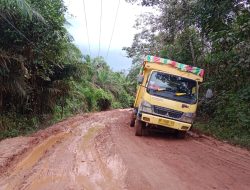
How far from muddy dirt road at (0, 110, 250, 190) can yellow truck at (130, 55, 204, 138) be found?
0.62 m

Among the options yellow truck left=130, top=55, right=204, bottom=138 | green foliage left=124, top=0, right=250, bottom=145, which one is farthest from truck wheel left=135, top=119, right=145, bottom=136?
green foliage left=124, top=0, right=250, bottom=145

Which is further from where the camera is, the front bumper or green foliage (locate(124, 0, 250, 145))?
green foliage (locate(124, 0, 250, 145))

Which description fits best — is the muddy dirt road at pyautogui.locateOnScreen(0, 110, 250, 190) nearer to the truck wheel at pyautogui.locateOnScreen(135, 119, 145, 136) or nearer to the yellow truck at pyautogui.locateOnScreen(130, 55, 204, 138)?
the truck wheel at pyautogui.locateOnScreen(135, 119, 145, 136)

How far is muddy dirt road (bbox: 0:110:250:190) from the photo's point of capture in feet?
22.6

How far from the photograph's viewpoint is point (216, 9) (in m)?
14.2

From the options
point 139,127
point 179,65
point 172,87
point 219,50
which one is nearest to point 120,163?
point 139,127

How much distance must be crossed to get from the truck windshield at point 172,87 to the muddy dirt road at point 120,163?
1.51 m

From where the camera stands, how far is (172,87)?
13.1m

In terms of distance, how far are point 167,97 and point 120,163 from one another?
4.93 meters

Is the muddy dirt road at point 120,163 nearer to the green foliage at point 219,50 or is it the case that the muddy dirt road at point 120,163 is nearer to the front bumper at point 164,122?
the front bumper at point 164,122

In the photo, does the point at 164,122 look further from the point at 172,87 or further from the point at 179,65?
the point at 179,65

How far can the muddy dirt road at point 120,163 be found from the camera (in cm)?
689

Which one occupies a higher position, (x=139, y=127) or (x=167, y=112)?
(x=167, y=112)

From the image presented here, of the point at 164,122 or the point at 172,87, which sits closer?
the point at 164,122
